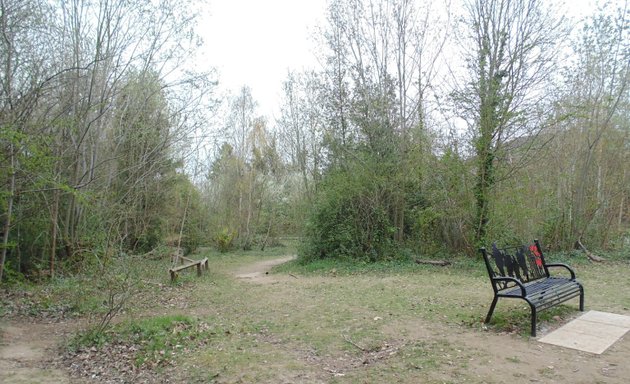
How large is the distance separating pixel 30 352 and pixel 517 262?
595 cm

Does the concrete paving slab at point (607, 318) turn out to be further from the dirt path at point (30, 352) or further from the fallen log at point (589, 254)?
the fallen log at point (589, 254)

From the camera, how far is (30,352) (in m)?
4.51

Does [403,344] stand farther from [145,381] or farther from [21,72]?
[21,72]

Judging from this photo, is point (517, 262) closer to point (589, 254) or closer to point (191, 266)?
point (589, 254)

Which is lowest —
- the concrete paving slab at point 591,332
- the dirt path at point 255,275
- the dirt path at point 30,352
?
the dirt path at point 255,275

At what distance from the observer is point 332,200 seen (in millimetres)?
12992

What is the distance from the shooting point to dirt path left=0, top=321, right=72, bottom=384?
3742 mm

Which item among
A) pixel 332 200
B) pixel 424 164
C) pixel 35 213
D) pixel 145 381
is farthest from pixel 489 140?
pixel 35 213

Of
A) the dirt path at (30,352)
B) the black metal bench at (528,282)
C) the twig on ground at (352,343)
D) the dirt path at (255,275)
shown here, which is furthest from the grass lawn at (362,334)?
the dirt path at (255,275)

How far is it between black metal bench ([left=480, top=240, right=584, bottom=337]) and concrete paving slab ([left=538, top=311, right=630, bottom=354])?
0.84 feet

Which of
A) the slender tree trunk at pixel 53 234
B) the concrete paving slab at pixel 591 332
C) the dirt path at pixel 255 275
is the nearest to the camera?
the concrete paving slab at pixel 591 332

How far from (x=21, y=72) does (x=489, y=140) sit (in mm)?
10487

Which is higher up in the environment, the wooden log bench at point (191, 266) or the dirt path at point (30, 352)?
the wooden log bench at point (191, 266)

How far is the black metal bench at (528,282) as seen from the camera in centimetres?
440
